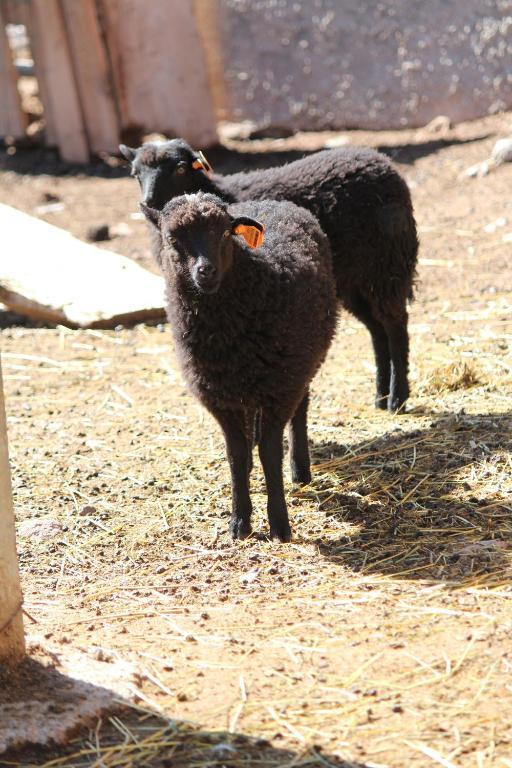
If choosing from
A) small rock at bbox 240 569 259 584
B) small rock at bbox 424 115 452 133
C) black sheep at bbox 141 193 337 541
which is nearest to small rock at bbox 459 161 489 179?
small rock at bbox 424 115 452 133

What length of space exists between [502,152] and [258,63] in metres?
3.64

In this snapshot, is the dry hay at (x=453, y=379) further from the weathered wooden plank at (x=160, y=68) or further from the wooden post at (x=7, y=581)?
the weathered wooden plank at (x=160, y=68)

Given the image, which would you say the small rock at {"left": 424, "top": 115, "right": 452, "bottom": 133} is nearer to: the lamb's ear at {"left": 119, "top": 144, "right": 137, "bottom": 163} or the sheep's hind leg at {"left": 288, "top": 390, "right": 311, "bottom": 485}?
the lamb's ear at {"left": 119, "top": 144, "right": 137, "bottom": 163}

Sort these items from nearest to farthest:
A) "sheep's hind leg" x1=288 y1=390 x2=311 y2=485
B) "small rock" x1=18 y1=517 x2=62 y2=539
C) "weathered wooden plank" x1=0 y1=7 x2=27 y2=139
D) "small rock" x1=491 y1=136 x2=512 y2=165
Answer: "small rock" x1=18 y1=517 x2=62 y2=539
"sheep's hind leg" x1=288 y1=390 x2=311 y2=485
"small rock" x1=491 y1=136 x2=512 y2=165
"weathered wooden plank" x1=0 y1=7 x2=27 y2=139

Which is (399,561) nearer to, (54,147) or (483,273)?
(483,273)

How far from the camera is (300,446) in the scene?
5.59 metres

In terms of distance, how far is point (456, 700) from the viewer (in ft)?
10.8

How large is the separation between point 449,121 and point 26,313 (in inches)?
256

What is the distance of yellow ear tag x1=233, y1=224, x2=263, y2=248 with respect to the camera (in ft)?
15.3

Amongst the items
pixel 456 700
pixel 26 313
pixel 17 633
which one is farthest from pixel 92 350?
pixel 456 700

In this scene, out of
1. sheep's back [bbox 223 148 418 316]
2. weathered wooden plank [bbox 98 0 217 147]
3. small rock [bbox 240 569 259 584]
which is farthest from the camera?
weathered wooden plank [bbox 98 0 217 147]

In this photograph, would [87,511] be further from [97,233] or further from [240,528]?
[97,233]

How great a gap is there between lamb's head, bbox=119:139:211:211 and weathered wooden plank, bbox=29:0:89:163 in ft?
22.2

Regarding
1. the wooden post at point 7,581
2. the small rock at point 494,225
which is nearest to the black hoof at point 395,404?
the wooden post at point 7,581
